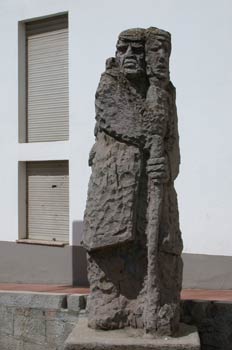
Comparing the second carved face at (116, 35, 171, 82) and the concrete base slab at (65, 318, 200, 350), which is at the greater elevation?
the second carved face at (116, 35, 171, 82)

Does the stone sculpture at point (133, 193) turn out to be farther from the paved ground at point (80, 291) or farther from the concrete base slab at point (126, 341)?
the paved ground at point (80, 291)

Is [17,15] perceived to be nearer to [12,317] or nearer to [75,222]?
[75,222]

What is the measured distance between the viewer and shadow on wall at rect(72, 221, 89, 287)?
9.85 meters

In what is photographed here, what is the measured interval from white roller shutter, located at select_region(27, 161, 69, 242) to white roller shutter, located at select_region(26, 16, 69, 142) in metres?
0.49

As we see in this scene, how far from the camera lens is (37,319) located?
5.55 m

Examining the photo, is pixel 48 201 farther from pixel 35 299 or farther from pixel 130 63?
pixel 130 63

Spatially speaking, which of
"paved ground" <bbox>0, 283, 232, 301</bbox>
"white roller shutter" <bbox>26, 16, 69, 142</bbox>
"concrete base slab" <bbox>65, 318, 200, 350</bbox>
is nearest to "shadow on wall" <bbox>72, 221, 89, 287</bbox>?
"paved ground" <bbox>0, 283, 232, 301</bbox>

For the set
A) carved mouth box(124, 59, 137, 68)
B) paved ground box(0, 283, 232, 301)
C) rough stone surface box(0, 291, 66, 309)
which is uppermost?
carved mouth box(124, 59, 137, 68)

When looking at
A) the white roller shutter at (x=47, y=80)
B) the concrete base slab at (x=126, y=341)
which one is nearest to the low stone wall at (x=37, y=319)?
the concrete base slab at (x=126, y=341)

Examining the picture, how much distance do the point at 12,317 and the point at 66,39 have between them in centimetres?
557

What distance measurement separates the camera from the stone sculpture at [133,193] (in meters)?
4.11

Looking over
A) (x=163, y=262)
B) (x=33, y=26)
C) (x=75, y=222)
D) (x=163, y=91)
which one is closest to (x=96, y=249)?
(x=163, y=262)

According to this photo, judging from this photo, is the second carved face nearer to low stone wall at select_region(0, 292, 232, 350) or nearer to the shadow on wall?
low stone wall at select_region(0, 292, 232, 350)

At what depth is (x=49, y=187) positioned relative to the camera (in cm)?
1056
